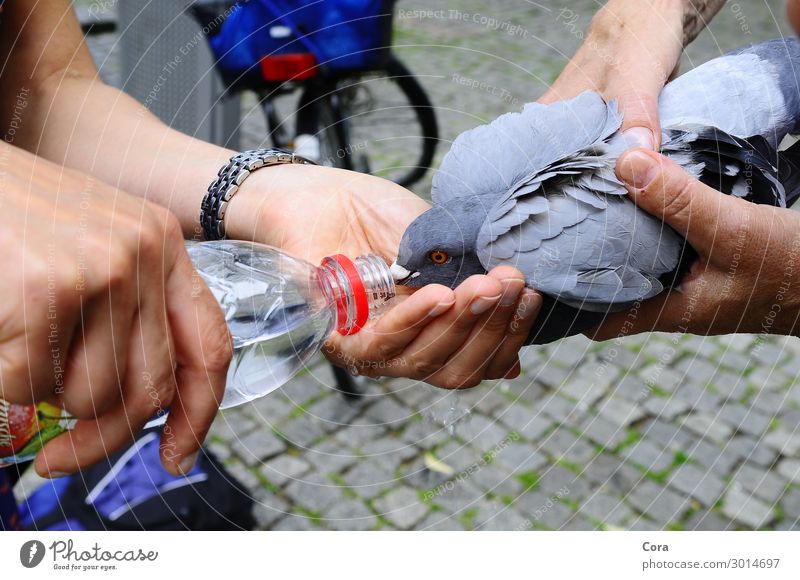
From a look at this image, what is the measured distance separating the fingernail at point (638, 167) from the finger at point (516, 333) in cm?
28

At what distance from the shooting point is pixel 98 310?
2.35 ft

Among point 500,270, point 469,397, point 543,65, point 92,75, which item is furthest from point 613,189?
point 543,65

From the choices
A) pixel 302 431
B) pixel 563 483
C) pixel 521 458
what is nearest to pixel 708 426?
pixel 563 483

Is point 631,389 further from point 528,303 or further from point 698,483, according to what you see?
point 528,303

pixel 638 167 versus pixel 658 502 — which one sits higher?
pixel 638 167

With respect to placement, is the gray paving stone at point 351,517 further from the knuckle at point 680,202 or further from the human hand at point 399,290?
the knuckle at point 680,202

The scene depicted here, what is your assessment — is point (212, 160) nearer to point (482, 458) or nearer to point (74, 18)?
point (74, 18)

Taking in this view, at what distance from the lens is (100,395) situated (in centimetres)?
76

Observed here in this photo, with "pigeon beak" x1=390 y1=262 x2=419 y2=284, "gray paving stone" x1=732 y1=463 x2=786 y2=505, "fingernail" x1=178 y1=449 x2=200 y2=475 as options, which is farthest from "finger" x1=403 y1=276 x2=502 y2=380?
"gray paving stone" x1=732 y1=463 x2=786 y2=505

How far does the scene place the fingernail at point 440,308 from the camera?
4.35ft

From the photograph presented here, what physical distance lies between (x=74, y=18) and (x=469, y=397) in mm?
2078

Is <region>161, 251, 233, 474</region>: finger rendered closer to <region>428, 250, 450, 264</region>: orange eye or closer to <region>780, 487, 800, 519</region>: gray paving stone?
<region>428, 250, 450, 264</region>: orange eye

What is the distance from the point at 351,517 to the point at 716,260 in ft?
5.19

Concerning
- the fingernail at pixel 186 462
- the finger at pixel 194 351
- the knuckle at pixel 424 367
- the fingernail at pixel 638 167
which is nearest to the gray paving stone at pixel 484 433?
the knuckle at pixel 424 367
